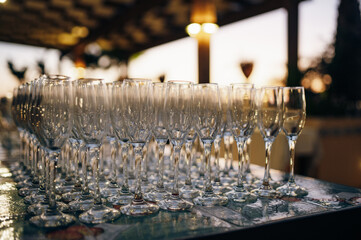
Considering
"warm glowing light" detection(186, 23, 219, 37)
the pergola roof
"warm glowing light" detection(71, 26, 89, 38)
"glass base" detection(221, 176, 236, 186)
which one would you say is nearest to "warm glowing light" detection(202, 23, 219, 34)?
"warm glowing light" detection(186, 23, 219, 37)

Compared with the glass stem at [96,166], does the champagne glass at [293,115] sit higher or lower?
higher

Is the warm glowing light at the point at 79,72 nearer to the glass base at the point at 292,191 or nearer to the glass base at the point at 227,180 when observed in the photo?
the glass base at the point at 227,180

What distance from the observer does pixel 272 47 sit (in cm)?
759

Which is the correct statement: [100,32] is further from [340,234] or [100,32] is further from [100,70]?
[340,234]

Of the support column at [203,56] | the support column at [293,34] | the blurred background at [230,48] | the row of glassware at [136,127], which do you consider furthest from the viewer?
the support column at [293,34]

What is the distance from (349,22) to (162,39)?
5099 millimetres

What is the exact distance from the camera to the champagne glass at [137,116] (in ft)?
2.76

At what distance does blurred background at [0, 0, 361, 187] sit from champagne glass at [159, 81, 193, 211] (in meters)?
1.79

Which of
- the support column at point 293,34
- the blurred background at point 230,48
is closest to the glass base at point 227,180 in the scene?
the blurred background at point 230,48

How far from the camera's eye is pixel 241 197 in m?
1.00

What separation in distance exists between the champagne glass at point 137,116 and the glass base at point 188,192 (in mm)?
173

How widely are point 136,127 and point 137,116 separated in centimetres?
3

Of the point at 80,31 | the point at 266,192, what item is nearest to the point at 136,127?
the point at 266,192

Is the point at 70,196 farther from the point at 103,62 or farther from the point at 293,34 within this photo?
the point at 103,62
